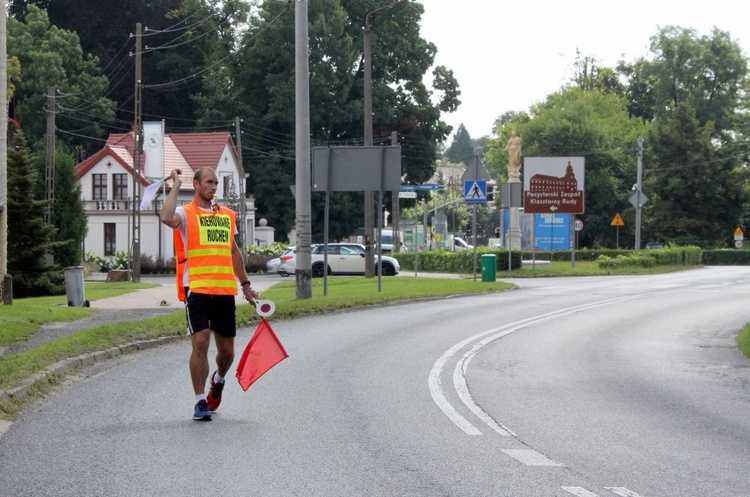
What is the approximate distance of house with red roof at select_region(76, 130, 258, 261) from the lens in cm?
6494

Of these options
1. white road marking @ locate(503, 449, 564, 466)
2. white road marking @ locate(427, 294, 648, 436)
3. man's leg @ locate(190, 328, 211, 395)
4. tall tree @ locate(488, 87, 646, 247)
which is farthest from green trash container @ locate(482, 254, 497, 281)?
tall tree @ locate(488, 87, 646, 247)

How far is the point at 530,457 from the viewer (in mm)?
7680

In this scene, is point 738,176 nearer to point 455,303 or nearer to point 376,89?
point 376,89

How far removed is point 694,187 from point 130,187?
36553 mm

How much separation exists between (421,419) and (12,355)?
5.65 metres

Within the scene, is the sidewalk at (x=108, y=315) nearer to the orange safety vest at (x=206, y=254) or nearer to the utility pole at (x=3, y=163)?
the utility pole at (x=3, y=163)

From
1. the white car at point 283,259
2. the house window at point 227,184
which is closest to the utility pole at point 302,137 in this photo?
the white car at point 283,259

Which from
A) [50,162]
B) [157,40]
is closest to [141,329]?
[50,162]

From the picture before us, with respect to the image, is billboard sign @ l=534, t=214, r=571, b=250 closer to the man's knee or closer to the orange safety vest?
the orange safety vest

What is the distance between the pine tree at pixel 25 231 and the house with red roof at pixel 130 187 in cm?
2991

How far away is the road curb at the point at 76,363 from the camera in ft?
33.1

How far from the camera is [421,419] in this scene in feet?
30.4

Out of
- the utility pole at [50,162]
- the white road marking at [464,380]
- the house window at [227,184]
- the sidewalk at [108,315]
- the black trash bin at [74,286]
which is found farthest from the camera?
the house window at [227,184]

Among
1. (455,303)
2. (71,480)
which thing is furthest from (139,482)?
(455,303)
